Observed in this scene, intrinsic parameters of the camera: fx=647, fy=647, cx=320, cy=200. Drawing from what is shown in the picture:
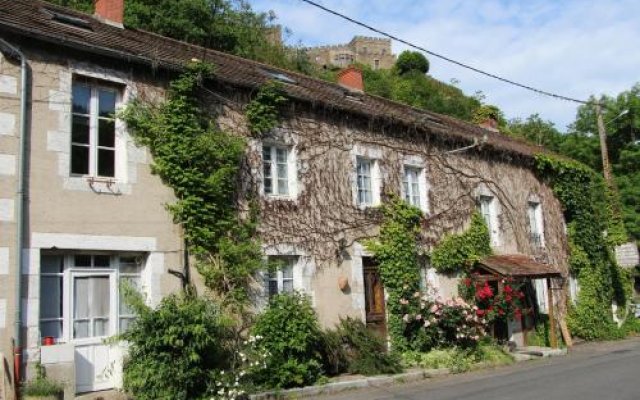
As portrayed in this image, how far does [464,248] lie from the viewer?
56.7 ft

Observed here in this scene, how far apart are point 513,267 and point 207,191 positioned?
9460mm

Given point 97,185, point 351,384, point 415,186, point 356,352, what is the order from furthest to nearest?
point 415,186 → point 356,352 → point 351,384 → point 97,185

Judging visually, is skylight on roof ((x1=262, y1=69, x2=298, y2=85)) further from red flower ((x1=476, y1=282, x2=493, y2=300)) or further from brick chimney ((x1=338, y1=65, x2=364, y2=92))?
red flower ((x1=476, y1=282, x2=493, y2=300))

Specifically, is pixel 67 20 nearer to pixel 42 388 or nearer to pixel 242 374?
pixel 42 388

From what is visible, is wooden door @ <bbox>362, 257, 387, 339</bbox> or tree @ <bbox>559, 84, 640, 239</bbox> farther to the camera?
tree @ <bbox>559, 84, 640, 239</bbox>

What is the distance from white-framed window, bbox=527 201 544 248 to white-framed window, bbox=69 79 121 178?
1457cm

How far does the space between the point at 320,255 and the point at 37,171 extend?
614 centimetres

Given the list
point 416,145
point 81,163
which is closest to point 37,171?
point 81,163

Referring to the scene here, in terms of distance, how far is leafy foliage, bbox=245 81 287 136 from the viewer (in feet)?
43.3

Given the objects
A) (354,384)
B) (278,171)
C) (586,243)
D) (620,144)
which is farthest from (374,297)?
(620,144)

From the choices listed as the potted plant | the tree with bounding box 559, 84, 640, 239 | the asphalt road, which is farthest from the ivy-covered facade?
the tree with bounding box 559, 84, 640, 239

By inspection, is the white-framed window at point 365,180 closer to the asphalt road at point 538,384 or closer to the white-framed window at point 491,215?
the asphalt road at point 538,384

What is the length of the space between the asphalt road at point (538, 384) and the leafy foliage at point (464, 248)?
9.94 ft

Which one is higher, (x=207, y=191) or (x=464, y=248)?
(x=207, y=191)
